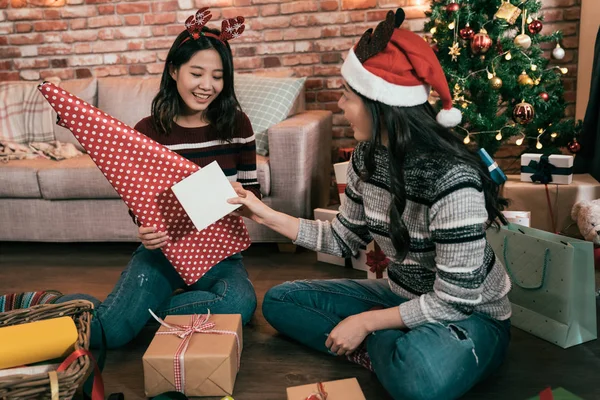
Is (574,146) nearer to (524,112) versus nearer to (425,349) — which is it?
(524,112)

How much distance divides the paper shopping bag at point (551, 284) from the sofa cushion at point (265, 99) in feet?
4.30

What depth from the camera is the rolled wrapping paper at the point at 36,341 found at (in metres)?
1.32

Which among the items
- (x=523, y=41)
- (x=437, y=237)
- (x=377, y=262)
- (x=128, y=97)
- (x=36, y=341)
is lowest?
(x=377, y=262)

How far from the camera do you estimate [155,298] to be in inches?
70.4

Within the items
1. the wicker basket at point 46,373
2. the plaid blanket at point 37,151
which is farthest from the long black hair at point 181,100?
the plaid blanket at point 37,151

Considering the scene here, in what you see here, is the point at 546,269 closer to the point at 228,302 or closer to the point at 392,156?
the point at 392,156

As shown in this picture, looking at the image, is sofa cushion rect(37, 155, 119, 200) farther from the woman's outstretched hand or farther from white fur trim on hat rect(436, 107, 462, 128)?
white fur trim on hat rect(436, 107, 462, 128)

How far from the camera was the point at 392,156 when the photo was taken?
137 centimetres

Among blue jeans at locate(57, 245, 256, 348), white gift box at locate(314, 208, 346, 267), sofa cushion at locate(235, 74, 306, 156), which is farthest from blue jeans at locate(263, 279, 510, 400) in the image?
sofa cushion at locate(235, 74, 306, 156)

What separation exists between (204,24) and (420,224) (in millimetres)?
900

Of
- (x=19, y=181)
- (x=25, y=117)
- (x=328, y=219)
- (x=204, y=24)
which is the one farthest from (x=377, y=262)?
(x=25, y=117)

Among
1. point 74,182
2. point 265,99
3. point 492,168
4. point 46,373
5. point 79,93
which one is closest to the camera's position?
point 46,373

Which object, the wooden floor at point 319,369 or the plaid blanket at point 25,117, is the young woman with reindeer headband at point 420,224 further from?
the plaid blanket at point 25,117

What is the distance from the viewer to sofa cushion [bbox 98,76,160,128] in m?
3.19
